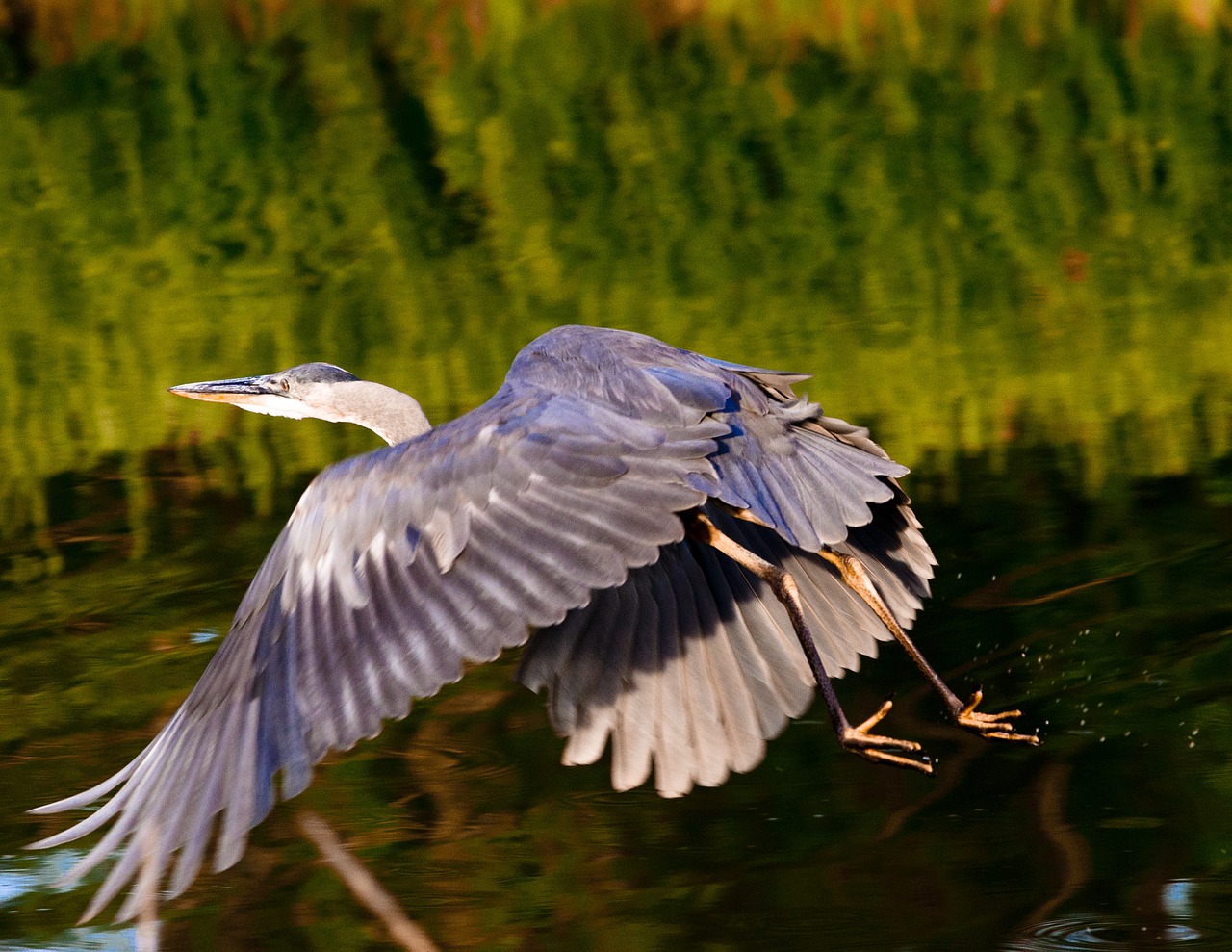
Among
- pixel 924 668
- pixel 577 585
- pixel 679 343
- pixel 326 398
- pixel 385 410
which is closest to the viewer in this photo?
pixel 577 585

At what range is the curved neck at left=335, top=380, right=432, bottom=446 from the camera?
5.04 meters

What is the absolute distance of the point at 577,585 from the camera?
377 centimetres

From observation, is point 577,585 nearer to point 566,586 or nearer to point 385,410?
point 566,586

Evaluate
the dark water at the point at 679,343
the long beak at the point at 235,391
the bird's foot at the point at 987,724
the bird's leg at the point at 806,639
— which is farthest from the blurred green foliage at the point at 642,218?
the bird's leg at the point at 806,639

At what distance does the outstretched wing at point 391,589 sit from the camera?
3.68m

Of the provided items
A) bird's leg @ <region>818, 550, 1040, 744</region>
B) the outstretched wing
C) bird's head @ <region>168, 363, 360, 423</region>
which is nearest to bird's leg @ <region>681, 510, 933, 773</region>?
bird's leg @ <region>818, 550, 1040, 744</region>

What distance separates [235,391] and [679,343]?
3.54 m

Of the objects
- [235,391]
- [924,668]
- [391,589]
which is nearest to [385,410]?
[235,391]

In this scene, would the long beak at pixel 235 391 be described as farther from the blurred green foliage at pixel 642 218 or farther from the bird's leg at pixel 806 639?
the blurred green foliage at pixel 642 218

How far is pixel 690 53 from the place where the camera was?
14.8 m

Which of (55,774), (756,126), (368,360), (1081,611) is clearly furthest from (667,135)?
(55,774)

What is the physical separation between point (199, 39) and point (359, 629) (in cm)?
1328

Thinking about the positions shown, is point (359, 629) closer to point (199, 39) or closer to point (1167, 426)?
point (1167, 426)

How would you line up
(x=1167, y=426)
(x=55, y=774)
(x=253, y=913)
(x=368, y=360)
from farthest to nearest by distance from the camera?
(x=368, y=360), (x=1167, y=426), (x=55, y=774), (x=253, y=913)
